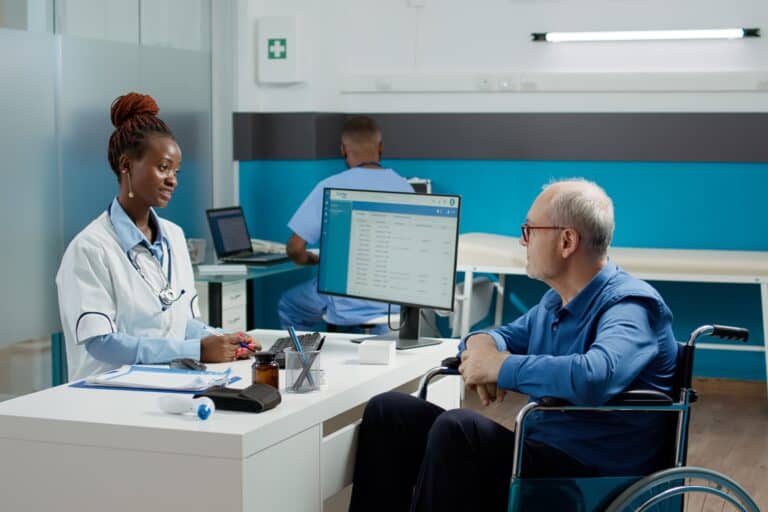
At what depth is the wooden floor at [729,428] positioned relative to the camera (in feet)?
A: 13.5

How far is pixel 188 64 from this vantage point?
5.29 m

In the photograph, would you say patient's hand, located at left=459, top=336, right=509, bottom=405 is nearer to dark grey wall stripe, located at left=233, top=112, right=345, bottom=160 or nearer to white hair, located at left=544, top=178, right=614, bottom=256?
white hair, located at left=544, top=178, right=614, bottom=256

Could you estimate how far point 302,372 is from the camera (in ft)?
8.08

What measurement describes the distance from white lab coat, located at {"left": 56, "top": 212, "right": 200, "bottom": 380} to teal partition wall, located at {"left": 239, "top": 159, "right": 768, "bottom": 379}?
3.05m

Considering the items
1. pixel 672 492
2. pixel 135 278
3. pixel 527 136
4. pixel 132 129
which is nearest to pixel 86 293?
pixel 135 278

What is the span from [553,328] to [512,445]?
30 centimetres

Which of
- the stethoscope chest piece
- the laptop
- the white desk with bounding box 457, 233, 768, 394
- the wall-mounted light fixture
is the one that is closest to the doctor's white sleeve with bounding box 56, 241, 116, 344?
the stethoscope chest piece

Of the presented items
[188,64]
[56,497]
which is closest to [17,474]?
[56,497]

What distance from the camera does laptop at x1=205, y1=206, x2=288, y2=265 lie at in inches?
203

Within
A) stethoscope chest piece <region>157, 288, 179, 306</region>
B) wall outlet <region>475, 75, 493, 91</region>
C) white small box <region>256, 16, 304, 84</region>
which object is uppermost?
white small box <region>256, 16, 304, 84</region>

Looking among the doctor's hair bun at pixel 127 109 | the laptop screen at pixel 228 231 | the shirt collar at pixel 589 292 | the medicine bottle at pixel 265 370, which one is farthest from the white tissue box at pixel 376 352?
the laptop screen at pixel 228 231

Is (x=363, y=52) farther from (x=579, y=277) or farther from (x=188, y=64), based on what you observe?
(x=579, y=277)

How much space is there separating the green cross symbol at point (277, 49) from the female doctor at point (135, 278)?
8.93ft

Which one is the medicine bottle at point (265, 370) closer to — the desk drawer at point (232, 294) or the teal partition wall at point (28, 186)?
the teal partition wall at point (28, 186)
